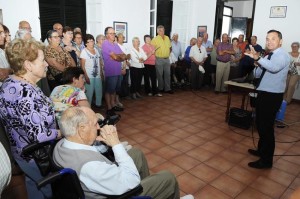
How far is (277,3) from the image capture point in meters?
6.01

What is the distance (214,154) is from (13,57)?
247 centimetres

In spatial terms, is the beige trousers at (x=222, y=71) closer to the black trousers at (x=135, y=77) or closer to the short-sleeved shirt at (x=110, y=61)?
the black trousers at (x=135, y=77)

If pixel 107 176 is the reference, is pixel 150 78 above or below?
below

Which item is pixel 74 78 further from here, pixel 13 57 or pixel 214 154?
pixel 214 154

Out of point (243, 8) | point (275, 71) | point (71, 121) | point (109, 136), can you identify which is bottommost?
point (109, 136)

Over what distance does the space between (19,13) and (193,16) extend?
16.2 ft

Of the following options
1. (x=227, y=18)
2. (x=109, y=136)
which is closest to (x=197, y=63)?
(x=227, y=18)

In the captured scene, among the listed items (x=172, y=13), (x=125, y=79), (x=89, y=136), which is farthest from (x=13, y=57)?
(x=172, y=13)

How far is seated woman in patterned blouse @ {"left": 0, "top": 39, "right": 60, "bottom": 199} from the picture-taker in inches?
62.5

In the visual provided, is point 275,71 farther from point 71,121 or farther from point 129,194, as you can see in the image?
point 71,121

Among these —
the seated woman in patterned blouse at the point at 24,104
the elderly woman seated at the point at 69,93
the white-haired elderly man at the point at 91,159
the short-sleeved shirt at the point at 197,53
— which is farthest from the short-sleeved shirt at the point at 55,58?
the short-sleeved shirt at the point at 197,53

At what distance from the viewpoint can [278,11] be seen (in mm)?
6004

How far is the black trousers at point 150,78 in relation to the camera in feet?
18.7

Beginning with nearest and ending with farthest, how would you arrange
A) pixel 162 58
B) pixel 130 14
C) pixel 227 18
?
pixel 162 58 → pixel 130 14 → pixel 227 18
